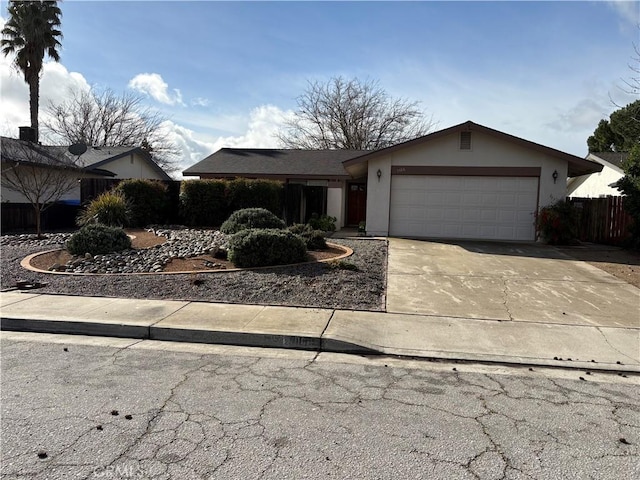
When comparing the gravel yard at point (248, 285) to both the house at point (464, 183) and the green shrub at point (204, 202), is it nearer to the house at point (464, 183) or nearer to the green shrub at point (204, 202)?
the house at point (464, 183)

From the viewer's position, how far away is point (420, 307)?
7.42 metres

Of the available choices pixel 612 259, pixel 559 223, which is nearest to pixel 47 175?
pixel 559 223

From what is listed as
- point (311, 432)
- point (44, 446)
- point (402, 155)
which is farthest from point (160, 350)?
point (402, 155)

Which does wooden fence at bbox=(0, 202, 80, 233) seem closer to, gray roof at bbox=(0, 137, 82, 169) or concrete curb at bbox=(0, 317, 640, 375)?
gray roof at bbox=(0, 137, 82, 169)

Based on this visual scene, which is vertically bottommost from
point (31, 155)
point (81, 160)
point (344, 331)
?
point (344, 331)

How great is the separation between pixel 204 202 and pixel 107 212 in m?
4.12

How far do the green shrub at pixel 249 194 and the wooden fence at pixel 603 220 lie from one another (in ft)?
35.6

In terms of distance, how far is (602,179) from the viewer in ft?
84.0

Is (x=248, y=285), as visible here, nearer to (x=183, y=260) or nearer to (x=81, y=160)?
(x=183, y=260)

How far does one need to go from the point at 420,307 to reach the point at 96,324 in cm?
481

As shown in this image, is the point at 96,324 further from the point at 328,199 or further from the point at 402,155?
the point at 328,199

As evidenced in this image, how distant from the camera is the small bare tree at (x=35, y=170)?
57.7 feet

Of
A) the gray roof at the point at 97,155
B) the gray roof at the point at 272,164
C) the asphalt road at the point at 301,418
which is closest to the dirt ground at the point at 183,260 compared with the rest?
the asphalt road at the point at 301,418

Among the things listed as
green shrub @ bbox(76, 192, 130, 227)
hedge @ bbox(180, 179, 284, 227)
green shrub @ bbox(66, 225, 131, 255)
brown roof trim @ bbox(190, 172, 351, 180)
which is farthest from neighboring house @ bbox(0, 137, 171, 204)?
green shrub @ bbox(66, 225, 131, 255)
